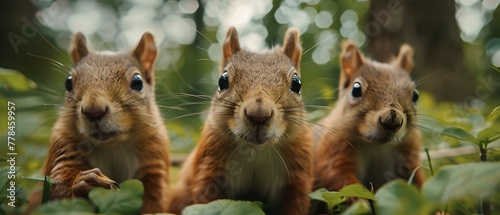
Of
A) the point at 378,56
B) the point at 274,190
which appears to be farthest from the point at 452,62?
the point at 274,190

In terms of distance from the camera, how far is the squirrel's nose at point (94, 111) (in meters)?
1.43

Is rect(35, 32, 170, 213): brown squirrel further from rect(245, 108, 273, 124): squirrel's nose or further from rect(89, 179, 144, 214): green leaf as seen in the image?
rect(245, 108, 273, 124): squirrel's nose

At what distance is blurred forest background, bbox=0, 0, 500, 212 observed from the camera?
6.13 feet

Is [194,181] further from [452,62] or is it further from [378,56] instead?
[452,62]

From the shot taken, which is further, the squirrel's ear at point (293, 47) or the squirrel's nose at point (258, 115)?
the squirrel's ear at point (293, 47)

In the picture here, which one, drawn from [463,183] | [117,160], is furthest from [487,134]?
[117,160]

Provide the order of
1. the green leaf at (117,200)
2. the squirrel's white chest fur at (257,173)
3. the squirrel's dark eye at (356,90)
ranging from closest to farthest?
the green leaf at (117,200) → the squirrel's white chest fur at (257,173) → the squirrel's dark eye at (356,90)

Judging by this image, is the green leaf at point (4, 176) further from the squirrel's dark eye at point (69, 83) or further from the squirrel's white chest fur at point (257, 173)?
the squirrel's white chest fur at point (257, 173)

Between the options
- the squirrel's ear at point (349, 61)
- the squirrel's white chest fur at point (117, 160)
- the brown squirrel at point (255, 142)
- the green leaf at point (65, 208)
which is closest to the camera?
the green leaf at point (65, 208)

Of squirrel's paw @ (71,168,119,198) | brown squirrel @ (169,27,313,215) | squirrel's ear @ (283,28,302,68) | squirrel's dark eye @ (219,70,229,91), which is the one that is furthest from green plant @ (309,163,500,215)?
squirrel's ear @ (283,28,302,68)

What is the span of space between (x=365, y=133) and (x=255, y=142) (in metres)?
0.55

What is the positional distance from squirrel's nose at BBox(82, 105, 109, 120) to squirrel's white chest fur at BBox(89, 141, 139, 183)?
0.25 m

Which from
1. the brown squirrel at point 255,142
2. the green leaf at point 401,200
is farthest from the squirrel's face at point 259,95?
the green leaf at point 401,200

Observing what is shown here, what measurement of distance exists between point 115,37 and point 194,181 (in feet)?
3.42
